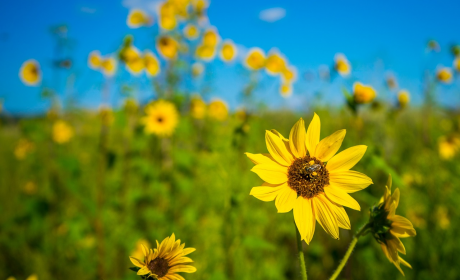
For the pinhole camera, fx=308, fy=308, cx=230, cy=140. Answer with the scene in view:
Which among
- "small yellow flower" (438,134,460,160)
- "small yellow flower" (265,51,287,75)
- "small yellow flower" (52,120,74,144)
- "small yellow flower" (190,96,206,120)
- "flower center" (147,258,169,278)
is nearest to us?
"flower center" (147,258,169,278)

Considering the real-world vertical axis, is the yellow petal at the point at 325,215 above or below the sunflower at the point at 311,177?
below

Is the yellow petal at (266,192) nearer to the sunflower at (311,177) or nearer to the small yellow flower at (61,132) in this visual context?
the sunflower at (311,177)

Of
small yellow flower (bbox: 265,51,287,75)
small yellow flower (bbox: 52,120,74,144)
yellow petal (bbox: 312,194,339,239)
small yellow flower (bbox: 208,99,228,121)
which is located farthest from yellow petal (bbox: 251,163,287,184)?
small yellow flower (bbox: 52,120,74,144)

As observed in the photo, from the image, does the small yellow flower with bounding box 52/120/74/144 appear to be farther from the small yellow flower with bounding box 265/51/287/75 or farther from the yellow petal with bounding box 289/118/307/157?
the yellow petal with bounding box 289/118/307/157

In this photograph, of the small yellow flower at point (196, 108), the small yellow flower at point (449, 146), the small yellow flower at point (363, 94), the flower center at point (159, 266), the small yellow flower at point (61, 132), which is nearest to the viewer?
the flower center at point (159, 266)

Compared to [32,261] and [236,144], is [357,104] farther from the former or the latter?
[32,261]

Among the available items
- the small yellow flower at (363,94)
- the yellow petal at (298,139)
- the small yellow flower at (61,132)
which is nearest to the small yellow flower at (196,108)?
the small yellow flower at (363,94)
